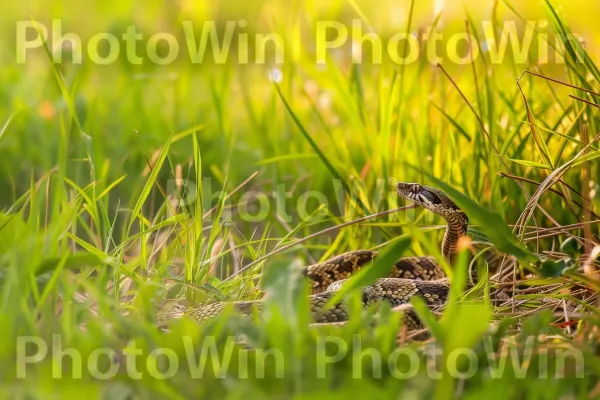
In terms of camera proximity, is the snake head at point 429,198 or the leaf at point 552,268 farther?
the snake head at point 429,198

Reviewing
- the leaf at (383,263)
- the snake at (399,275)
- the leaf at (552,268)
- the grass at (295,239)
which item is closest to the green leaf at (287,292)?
the grass at (295,239)

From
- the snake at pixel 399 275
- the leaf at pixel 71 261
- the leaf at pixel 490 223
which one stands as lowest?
the snake at pixel 399 275

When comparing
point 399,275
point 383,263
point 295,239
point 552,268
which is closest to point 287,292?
point 383,263

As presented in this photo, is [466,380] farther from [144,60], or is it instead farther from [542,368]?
[144,60]

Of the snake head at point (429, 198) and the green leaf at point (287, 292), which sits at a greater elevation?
the snake head at point (429, 198)

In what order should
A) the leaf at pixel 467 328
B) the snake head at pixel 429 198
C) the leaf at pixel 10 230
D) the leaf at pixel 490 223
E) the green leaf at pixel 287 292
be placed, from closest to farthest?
the leaf at pixel 467 328 < the green leaf at pixel 287 292 < the leaf at pixel 490 223 < the leaf at pixel 10 230 < the snake head at pixel 429 198

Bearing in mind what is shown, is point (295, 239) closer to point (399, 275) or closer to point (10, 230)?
point (399, 275)

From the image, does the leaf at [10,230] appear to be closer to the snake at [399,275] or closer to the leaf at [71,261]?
the leaf at [71,261]

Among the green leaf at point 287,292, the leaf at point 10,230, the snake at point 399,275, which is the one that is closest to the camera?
the green leaf at point 287,292

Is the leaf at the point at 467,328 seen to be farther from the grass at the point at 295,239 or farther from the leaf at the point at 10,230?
the leaf at the point at 10,230
